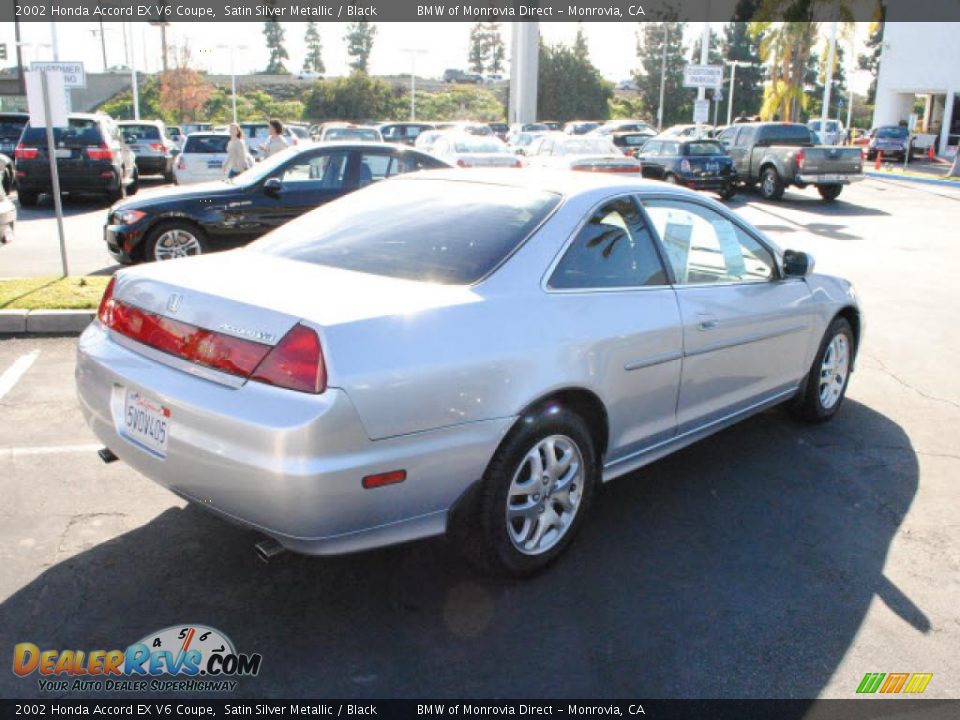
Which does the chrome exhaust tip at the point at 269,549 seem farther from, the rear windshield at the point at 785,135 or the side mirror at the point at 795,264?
the rear windshield at the point at 785,135

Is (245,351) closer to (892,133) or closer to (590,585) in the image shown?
(590,585)

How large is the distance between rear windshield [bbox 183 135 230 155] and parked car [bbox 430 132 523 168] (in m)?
4.83

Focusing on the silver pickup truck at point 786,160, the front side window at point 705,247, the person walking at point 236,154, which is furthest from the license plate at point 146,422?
the silver pickup truck at point 786,160

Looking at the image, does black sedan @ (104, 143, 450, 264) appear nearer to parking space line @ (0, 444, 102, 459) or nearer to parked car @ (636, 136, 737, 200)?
parking space line @ (0, 444, 102, 459)

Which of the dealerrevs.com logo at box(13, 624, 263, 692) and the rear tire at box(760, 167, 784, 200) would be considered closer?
the dealerrevs.com logo at box(13, 624, 263, 692)

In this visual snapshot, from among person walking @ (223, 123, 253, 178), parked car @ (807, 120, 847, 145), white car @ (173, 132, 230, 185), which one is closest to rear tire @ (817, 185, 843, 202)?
person walking @ (223, 123, 253, 178)

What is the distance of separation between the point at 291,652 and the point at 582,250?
6.50 feet

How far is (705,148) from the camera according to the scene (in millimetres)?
21219

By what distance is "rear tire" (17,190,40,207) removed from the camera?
57.0ft

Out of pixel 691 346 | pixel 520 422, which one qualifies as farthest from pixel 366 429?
pixel 691 346

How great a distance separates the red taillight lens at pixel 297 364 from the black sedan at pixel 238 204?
6.97 meters

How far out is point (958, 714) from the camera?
285 centimetres

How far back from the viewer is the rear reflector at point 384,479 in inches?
114

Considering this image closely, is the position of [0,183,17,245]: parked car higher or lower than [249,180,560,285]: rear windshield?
lower
